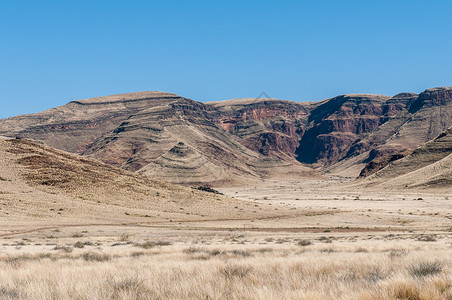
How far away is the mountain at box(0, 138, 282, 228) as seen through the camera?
1938 inches

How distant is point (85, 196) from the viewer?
58094 mm

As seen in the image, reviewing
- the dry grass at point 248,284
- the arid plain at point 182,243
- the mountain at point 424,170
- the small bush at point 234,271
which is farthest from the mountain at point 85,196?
the mountain at point 424,170

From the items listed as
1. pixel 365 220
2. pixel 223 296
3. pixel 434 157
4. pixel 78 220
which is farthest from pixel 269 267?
pixel 434 157

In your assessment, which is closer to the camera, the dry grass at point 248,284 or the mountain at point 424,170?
the dry grass at point 248,284

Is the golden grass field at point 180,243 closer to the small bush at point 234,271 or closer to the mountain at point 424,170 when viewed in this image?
the small bush at point 234,271

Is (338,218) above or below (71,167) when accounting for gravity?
below

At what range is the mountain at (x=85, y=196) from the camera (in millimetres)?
49219

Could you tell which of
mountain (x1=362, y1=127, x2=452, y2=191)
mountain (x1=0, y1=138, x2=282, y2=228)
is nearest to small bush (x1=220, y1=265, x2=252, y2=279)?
mountain (x1=0, y1=138, x2=282, y2=228)

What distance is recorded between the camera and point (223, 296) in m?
7.11

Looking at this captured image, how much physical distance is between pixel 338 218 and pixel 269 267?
50.3 meters

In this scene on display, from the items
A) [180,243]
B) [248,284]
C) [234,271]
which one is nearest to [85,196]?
[180,243]

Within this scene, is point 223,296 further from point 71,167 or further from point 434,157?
point 434,157

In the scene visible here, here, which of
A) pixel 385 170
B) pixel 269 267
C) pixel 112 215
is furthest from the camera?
pixel 385 170

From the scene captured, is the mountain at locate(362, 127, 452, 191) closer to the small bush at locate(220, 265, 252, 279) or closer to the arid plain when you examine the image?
the arid plain
